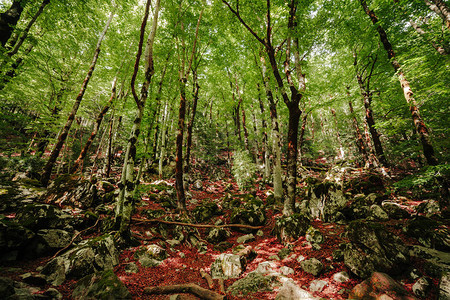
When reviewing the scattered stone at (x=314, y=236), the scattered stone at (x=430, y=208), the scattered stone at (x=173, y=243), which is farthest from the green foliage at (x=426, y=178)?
the scattered stone at (x=173, y=243)

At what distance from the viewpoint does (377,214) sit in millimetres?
6086

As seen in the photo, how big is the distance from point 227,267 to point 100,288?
Answer: 2782 millimetres

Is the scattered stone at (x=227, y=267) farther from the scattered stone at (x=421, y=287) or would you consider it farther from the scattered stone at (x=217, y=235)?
the scattered stone at (x=421, y=287)

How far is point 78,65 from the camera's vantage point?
13227 millimetres

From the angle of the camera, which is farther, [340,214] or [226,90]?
[226,90]

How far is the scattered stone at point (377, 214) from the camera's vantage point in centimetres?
594

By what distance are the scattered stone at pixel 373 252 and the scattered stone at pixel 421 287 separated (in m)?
0.34

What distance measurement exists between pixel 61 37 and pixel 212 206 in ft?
52.2

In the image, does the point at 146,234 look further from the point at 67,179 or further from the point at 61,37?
the point at 61,37

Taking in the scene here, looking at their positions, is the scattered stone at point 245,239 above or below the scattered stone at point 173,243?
above

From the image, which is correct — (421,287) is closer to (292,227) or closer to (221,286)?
(292,227)

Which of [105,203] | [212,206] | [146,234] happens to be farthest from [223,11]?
[105,203]

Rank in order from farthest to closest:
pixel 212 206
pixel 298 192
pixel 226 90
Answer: pixel 226 90 < pixel 298 192 < pixel 212 206

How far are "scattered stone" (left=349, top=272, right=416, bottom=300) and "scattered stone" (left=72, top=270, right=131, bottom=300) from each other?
421 centimetres
